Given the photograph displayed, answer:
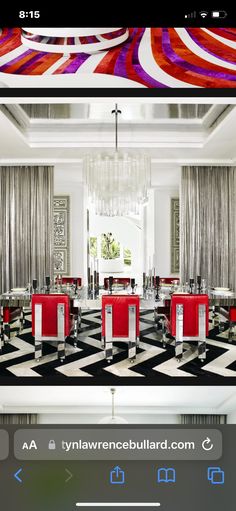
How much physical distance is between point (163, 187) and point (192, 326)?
448cm

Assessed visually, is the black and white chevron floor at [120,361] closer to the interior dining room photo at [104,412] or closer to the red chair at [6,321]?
the red chair at [6,321]

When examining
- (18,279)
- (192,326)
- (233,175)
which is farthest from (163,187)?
(192,326)

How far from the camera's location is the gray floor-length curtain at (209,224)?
5848 mm

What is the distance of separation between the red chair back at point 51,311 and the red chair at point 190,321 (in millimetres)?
1031

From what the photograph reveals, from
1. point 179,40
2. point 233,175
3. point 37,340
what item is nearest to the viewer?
point 179,40

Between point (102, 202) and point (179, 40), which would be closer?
point (179, 40)

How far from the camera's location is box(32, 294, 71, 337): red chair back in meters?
3.25

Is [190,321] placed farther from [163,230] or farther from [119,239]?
[119,239]
